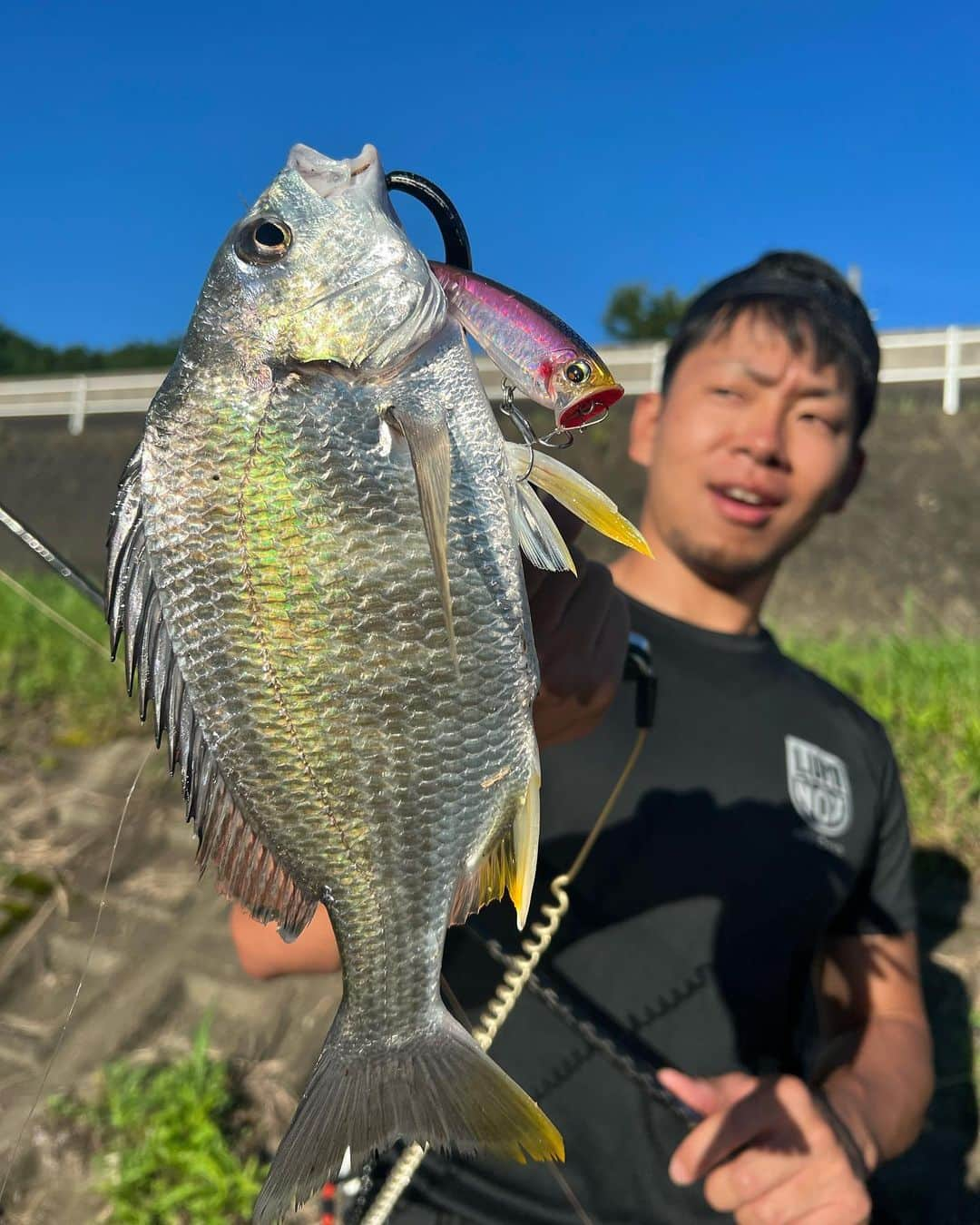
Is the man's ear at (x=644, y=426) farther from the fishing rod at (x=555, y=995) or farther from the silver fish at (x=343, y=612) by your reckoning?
the silver fish at (x=343, y=612)

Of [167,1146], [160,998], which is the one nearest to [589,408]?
[167,1146]

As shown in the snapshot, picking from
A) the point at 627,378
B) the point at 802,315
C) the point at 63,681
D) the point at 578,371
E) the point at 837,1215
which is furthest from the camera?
the point at 627,378

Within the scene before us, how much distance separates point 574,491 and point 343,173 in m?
0.48

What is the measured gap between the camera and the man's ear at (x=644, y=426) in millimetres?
3109

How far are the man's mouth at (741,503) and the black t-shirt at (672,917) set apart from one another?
1.55 feet

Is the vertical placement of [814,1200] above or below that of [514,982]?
below

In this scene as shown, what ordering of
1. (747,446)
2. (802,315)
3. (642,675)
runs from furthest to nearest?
(802,315) < (747,446) < (642,675)

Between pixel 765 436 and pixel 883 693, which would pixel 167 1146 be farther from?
pixel 883 693

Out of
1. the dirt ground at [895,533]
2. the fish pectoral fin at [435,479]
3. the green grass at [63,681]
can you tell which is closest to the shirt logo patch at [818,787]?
the fish pectoral fin at [435,479]

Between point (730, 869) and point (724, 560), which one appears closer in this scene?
point (730, 869)

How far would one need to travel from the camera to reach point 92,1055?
3.22 metres

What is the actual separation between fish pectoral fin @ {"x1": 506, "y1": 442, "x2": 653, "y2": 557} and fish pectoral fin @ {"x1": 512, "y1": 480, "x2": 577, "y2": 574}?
23 millimetres

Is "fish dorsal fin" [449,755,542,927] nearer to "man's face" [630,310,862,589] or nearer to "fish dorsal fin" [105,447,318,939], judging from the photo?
"fish dorsal fin" [105,447,318,939]

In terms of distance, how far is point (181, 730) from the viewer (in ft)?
3.50
